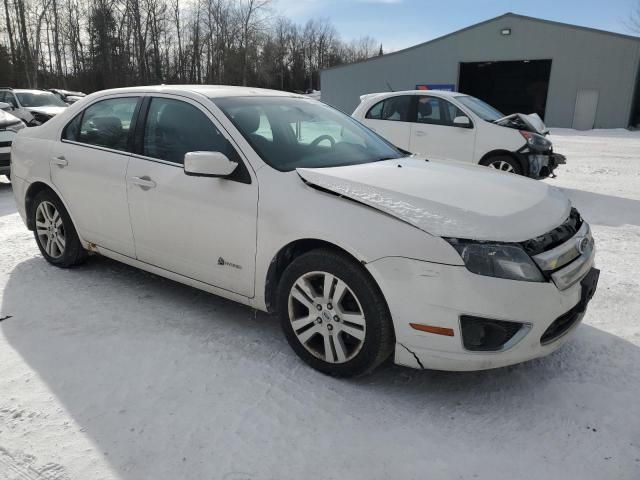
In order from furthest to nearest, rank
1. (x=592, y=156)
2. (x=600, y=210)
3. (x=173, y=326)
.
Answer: (x=592, y=156)
(x=600, y=210)
(x=173, y=326)

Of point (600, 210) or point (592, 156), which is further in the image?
point (592, 156)

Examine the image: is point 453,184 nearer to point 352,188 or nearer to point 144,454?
point 352,188

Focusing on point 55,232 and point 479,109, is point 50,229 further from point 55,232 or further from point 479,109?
point 479,109

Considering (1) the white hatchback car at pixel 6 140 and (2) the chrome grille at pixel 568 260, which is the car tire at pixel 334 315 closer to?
(2) the chrome grille at pixel 568 260

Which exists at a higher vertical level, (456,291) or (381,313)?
(456,291)

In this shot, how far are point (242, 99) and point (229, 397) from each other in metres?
2.04

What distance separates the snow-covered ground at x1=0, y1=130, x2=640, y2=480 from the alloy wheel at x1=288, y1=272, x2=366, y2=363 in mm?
183

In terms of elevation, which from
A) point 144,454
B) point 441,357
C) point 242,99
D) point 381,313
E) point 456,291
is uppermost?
point 242,99

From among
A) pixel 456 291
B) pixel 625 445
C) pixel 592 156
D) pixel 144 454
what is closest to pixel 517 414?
pixel 625 445

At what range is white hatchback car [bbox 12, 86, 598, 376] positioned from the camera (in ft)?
8.07

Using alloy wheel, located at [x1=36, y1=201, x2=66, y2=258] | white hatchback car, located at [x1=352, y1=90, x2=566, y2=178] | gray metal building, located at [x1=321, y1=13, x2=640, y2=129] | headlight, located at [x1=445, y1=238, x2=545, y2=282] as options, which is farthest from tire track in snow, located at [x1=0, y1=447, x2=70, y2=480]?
gray metal building, located at [x1=321, y1=13, x2=640, y2=129]

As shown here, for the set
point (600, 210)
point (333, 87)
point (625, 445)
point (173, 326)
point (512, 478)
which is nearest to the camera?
point (512, 478)

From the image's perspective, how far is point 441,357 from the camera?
8.25 ft

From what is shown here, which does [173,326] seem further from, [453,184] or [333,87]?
[333,87]
